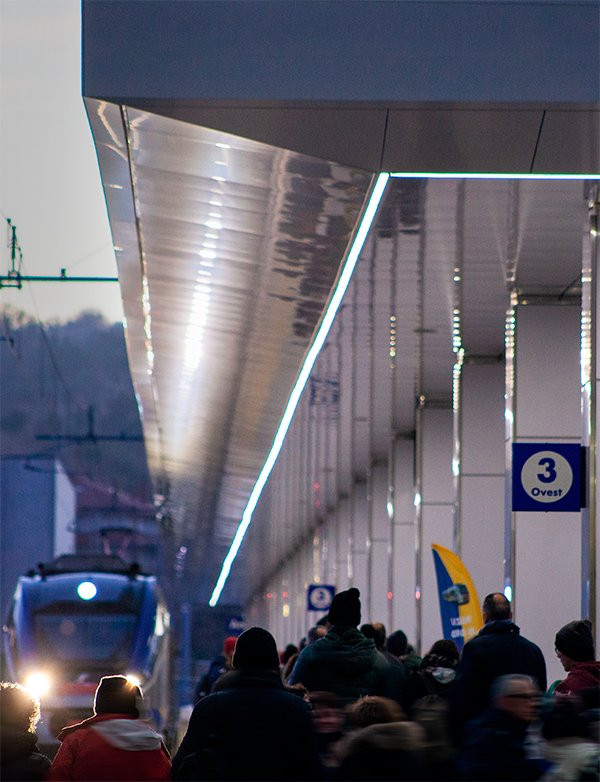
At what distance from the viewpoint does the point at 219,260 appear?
46.2 ft

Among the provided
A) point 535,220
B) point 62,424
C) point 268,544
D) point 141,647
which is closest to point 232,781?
point 535,220

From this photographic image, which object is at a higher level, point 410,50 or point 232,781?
point 410,50

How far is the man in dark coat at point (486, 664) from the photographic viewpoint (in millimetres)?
9094

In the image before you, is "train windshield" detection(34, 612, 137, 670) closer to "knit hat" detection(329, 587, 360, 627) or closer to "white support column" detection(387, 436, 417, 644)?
"white support column" detection(387, 436, 417, 644)

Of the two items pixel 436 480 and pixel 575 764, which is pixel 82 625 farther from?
pixel 575 764

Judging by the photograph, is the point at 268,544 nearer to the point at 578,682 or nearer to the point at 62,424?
the point at 62,424

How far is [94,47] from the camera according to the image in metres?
9.36

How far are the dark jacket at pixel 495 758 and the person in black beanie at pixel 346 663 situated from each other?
3786mm

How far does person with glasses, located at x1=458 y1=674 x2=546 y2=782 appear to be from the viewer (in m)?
5.20

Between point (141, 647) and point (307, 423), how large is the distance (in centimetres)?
430

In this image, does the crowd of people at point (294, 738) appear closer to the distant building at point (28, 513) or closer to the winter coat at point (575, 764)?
the winter coat at point (575, 764)

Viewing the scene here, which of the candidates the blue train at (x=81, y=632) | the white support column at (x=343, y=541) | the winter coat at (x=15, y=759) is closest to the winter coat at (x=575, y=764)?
the winter coat at (x=15, y=759)

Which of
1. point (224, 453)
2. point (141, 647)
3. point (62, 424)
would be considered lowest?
point (141, 647)

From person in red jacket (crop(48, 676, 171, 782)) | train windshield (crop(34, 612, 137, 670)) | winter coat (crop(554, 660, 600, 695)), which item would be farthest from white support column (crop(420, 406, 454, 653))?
person in red jacket (crop(48, 676, 171, 782))
